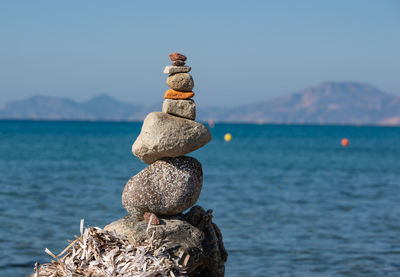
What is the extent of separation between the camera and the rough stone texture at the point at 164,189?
8617 millimetres

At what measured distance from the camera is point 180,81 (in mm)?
8766

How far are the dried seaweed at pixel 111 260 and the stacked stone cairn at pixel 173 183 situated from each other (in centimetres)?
57

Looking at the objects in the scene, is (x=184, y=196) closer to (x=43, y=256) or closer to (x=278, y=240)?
(x=43, y=256)

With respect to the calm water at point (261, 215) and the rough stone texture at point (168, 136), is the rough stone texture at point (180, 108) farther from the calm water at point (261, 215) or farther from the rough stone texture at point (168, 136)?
the calm water at point (261, 215)

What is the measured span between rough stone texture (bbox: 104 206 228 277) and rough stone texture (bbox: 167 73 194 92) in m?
2.00

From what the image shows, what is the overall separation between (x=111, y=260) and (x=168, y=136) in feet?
7.14

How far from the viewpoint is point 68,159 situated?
45531 mm

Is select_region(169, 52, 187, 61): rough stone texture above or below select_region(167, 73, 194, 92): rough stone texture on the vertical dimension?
above

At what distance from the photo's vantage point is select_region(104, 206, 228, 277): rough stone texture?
8273 millimetres

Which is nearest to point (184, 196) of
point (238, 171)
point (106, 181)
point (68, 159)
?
point (106, 181)

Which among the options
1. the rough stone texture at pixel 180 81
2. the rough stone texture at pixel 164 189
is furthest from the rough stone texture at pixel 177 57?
the rough stone texture at pixel 164 189

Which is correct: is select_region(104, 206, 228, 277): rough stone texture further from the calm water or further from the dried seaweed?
the calm water

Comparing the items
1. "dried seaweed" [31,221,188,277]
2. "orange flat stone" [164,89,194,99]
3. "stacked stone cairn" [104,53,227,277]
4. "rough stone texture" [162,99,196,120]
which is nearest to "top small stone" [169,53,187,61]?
"stacked stone cairn" [104,53,227,277]

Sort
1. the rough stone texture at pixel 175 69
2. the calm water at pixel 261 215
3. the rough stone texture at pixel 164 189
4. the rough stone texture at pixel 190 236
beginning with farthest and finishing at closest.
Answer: the calm water at pixel 261 215
the rough stone texture at pixel 175 69
the rough stone texture at pixel 164 189
the rough stone texture at pixel 190 236
